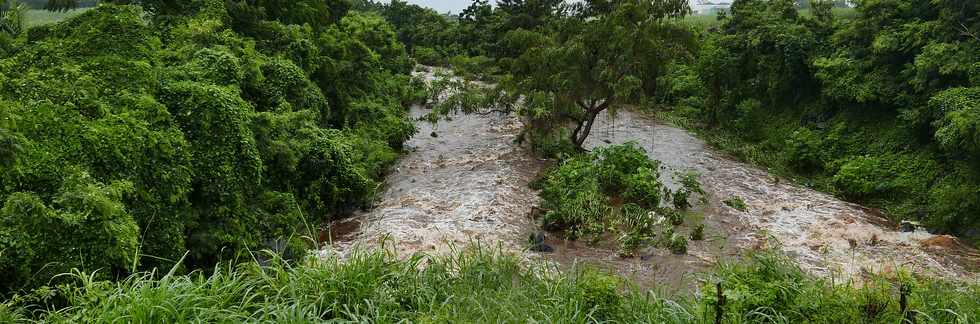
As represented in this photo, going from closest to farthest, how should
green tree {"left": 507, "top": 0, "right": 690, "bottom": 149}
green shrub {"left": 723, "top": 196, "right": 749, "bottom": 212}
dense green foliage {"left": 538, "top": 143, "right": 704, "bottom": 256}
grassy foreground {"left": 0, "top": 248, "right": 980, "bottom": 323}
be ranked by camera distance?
grassy foreground {"left": 0, "top": 248, "right": 980, "bottom": 323}
dense green foliage {"left": 538, "top": 143, "right": 704, "bottom": 256}
green shrub {"left": 723, "top": 196, "right": 749, "bottom": 212}
green tree {"left": 507, "top": 0, "right": 690, "bottom": 149}

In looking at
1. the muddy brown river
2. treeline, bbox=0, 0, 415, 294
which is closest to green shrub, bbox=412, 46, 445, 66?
the muddy brown river

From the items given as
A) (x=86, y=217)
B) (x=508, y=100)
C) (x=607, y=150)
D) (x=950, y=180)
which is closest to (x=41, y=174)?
(x=86, y=217)

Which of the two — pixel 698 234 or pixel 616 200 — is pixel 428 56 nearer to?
pixel 616 200

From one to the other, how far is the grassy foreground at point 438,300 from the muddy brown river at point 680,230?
1.09 metres

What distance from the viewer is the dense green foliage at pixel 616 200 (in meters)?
9.74

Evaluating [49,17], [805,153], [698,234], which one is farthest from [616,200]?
[49,17]

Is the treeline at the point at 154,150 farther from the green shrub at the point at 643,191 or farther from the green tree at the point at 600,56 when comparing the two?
the green tree at the point at 600,56

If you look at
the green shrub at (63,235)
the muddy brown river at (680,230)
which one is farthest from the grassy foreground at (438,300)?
the muddy brown river at (680,230)

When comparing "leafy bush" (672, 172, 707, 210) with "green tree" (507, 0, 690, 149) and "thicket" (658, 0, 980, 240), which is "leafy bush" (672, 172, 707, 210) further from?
"thicket" (658, 0, 980, 240)

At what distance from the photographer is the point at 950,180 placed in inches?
422

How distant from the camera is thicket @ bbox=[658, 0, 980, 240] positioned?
35.4 feet

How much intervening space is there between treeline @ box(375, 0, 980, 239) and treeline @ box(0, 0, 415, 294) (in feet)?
18.5

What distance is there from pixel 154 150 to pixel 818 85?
51.7 feet

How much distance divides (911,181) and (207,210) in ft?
39.3
